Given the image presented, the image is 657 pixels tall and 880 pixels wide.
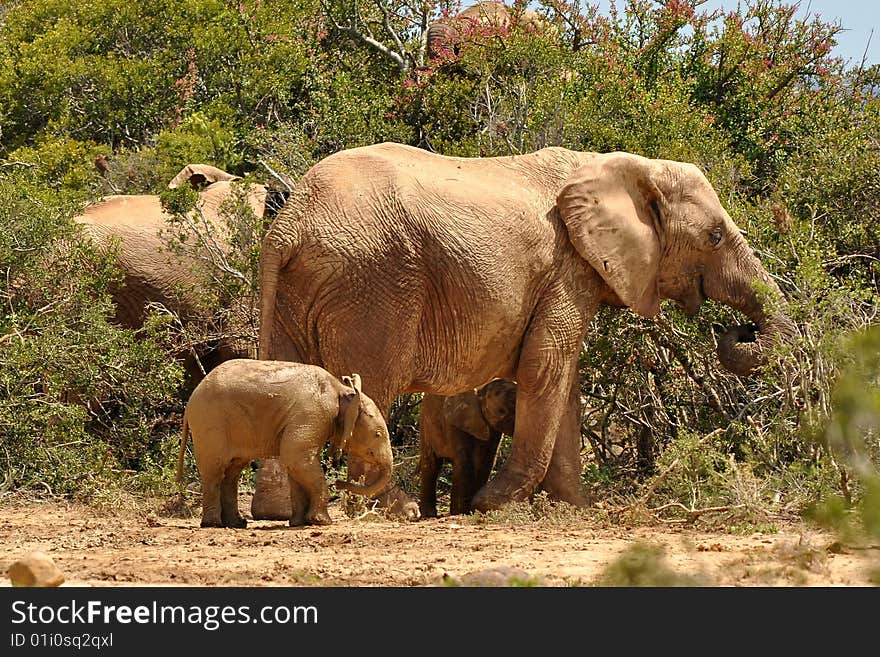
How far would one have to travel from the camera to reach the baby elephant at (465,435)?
1046cm

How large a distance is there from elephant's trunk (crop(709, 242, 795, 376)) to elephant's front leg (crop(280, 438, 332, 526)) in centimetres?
313

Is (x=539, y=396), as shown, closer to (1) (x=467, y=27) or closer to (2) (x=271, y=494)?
(2) (x=271, y=494)

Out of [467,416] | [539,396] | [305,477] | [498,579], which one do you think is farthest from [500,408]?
[498,579]

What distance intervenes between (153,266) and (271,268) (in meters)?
3.83

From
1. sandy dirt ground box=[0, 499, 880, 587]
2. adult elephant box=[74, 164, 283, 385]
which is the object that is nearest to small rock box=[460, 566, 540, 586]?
sandy dirt ground box=[0, 499, 880, 587]

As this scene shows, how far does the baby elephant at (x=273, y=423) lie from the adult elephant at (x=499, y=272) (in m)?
0.85

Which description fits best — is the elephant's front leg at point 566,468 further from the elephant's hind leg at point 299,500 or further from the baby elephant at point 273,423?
the elephant's hind leg at point 299,500

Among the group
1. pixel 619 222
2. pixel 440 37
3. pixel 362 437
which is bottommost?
pixel 362 437

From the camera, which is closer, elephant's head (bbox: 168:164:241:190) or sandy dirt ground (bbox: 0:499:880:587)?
sandy dirt ground (bbox: 0:499:880:587)

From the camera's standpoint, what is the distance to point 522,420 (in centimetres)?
986

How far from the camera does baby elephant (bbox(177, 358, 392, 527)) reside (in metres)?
8.14

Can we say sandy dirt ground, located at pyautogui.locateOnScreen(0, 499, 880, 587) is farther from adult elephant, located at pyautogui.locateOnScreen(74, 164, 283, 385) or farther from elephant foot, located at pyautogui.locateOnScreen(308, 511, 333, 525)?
adult elephant, located at pyautogui.locateOnScreen(74, 164, 283, 385)

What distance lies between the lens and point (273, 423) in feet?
26.9

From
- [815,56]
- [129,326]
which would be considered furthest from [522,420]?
[815,56]
